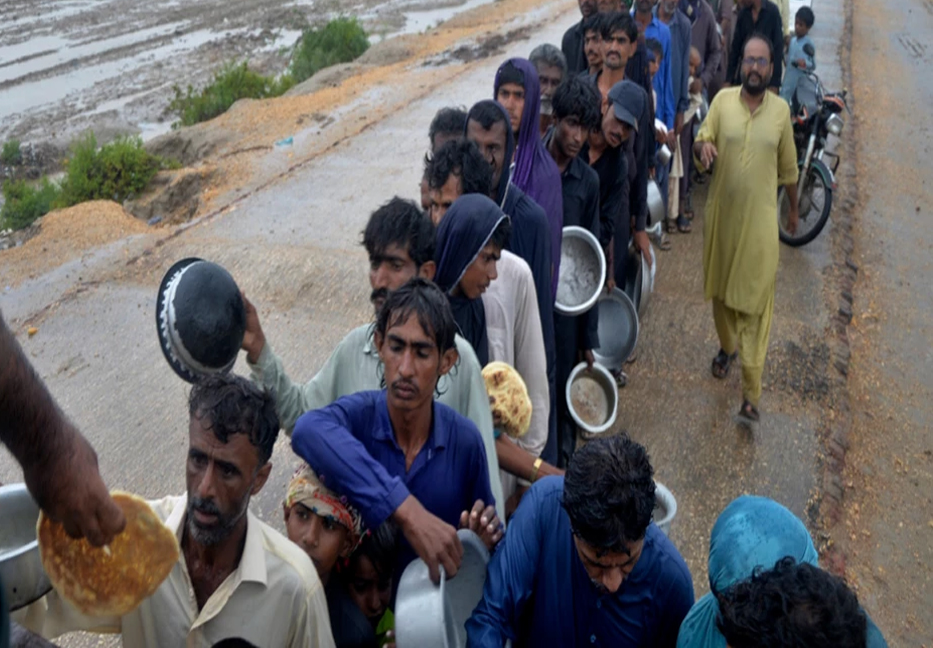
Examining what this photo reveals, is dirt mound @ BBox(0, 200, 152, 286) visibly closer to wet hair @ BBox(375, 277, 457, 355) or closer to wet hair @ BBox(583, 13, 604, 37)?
wet hair @ BBox(583, 13, 604, 37)

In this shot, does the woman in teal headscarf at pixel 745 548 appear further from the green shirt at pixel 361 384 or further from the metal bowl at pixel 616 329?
the metal bowl at pixel 616 329

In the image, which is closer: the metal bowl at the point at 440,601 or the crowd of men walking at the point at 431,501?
the crowd of men walking at the point at 431,501

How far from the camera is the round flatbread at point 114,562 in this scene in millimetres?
1660

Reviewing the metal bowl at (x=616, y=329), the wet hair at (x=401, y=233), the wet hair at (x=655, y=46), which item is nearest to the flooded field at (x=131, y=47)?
the wet hair at (x=655, y=46)

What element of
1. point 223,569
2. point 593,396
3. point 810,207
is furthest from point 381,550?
point 810,207

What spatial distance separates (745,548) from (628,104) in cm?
292

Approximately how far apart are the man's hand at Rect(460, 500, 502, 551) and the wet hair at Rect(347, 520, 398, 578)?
0.19 metres

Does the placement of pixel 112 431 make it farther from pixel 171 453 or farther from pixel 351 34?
pixel 351 34

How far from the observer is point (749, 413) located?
5211 millimetres

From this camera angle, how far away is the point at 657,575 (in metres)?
2.12

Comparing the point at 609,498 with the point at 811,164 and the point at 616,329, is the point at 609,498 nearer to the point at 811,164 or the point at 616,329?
the point at 616,329

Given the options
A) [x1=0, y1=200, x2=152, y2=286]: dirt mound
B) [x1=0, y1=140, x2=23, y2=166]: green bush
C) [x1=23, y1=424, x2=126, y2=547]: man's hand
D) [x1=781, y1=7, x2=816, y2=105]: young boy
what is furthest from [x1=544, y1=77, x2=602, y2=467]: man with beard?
[x1=0, y1=140, x2=23, y2=166]: green bush

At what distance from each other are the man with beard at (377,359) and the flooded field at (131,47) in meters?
13.7

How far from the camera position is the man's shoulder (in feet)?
6.73
